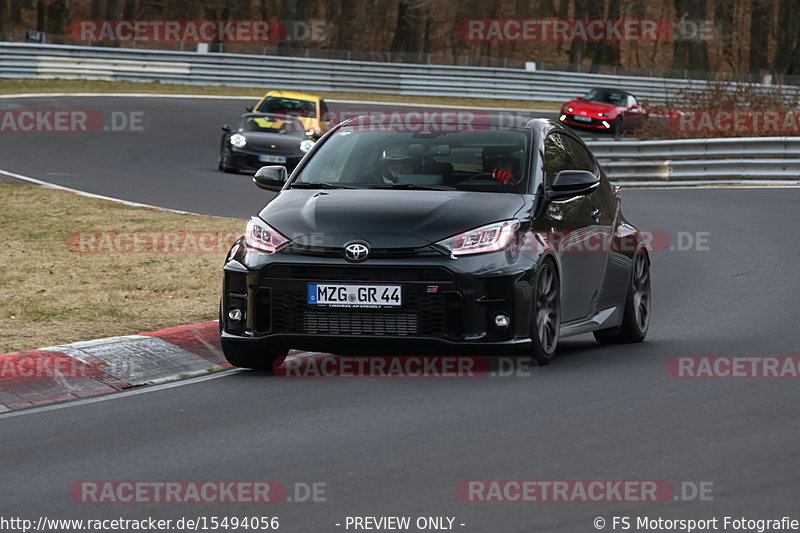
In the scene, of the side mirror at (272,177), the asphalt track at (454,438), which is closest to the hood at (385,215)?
the side mirror at (272,177)

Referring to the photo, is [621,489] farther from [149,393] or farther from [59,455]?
[149,393]

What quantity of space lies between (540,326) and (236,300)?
1.82m

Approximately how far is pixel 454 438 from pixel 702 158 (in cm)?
2150

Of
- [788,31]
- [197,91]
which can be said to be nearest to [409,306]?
[197,91]

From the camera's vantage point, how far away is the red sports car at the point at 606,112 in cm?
4444

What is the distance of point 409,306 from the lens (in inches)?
344

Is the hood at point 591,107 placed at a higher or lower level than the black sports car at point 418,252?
lower

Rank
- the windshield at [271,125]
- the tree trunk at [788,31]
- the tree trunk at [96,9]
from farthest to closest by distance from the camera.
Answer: the tree trunk at [96,9]
the tree trunk at [788,31]
the windshield at [271,125]

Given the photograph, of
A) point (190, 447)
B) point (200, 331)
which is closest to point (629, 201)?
point (200, 331)

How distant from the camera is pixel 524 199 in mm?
9430

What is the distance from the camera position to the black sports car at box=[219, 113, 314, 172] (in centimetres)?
2784

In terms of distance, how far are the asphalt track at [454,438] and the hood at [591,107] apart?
1307 inches

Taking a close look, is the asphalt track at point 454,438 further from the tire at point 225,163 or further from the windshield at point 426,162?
the tire at point 225,163

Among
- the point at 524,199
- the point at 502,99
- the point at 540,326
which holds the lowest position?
the point at 502,99
